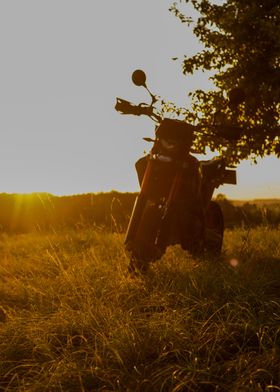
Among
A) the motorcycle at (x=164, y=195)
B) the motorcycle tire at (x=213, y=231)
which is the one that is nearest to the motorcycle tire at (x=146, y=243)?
the motorcycle at (x=164, y=195)

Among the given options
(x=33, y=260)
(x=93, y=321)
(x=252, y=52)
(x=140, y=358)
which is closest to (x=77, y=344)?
(x=93, y=321)

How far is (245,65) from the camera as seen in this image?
1102 cm

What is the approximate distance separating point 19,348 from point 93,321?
2.01 ft

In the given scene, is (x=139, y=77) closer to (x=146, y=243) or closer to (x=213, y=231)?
(x=146, y=243)

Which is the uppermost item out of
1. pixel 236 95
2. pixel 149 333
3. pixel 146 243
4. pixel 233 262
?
pixel 236 95

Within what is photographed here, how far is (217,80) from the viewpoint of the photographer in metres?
12.2

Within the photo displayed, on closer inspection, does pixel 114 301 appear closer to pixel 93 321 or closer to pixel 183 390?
pixel 93 321

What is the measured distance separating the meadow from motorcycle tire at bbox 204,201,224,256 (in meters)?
0.78

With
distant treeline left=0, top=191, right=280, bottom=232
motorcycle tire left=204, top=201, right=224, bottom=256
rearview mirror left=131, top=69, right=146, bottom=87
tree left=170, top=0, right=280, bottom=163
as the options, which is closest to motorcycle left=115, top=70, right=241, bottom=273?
rearview mirror left=131, top=69, right=146, bottom=87

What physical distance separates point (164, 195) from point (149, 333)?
236 centimetres

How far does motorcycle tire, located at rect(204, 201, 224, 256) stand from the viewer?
22.7 feet

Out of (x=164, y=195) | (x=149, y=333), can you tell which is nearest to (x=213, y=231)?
(x=164, y=195)

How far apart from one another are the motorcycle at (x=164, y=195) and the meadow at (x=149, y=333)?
0.31 m

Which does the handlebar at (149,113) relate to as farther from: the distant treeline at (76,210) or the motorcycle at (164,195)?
the distant treeline at (76,210)
